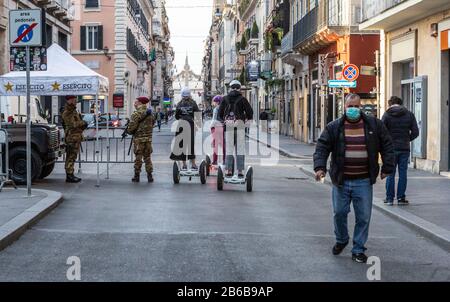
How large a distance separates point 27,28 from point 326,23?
1811cm

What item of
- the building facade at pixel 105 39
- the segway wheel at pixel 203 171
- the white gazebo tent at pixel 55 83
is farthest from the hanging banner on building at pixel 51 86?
the building facade at pixel 105 39

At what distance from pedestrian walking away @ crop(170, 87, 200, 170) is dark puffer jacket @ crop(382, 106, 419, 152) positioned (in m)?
5.07

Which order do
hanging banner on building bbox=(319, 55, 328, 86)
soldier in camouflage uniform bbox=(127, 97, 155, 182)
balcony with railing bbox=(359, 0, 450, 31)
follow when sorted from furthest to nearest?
hanging banner on building bbox=(319, 55, 328, 86) → balcony with railing bbox=(359, 0, 450, 31) → soldier in camouflage uniform bbox=(127, 97, 155, 182)

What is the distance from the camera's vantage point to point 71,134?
16.4 meters

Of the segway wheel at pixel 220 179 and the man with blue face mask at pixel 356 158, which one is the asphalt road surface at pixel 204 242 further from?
the man with blue face mask at pixel 356 158

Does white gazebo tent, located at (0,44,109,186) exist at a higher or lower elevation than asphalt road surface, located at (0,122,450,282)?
higher

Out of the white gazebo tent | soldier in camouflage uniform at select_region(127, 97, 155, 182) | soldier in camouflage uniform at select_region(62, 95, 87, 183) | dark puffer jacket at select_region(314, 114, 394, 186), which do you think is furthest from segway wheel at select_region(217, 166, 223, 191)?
dark puffer jacket at select_region(314, 114, 394, 186)

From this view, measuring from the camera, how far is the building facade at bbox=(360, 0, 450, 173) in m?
18.5

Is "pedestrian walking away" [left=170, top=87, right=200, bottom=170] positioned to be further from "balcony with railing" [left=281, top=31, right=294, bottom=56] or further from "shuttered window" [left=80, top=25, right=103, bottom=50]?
"shuttered window" [left=80, top=25, right=103, bottom=50]

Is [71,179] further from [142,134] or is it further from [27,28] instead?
[27,28]

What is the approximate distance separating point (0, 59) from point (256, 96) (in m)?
38.0

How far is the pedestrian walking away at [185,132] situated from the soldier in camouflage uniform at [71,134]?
2.05 meters

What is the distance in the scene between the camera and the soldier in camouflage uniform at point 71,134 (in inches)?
642

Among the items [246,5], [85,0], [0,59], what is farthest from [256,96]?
[0,59]
